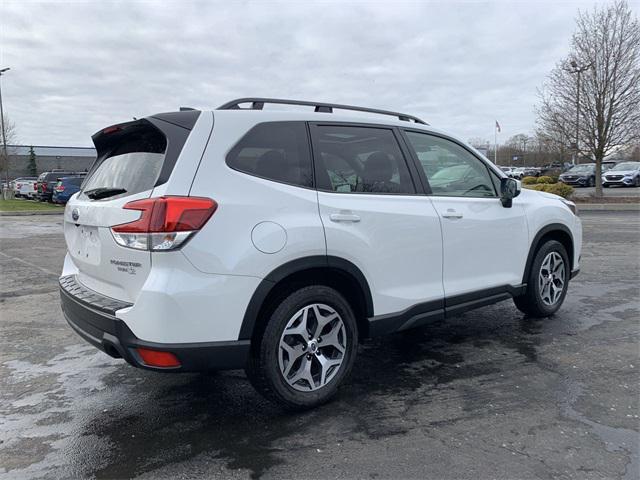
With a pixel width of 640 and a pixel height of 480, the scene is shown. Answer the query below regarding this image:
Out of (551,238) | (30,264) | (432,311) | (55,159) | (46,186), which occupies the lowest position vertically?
(30,264)

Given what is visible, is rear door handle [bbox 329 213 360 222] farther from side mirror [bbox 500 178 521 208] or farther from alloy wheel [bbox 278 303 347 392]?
side mirror [bbox 500 178 521 208]

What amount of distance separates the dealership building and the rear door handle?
67393 millimetres

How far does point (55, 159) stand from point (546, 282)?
7482 centimetres

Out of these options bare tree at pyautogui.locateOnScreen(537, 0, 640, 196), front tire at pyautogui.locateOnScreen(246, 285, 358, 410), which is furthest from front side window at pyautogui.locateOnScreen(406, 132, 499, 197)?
bare tree at pyautogui.locateOnScreen(537, 0, 640, 196)

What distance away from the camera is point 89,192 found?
3568mm

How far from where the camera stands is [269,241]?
3.00m

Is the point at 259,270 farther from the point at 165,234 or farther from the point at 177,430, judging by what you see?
the point at 177,430

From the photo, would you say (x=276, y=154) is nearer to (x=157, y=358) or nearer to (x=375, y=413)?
(x=157, y=358)

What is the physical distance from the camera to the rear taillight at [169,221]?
2.77 meters

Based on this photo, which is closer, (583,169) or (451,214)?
(451,214)

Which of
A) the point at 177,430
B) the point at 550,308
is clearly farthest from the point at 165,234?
the point at 550,308

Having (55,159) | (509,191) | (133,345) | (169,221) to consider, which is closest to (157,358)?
(133,345)

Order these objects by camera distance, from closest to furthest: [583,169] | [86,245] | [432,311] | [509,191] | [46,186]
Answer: [86,245], [432,311], [509,191], [46,186], [583,169]

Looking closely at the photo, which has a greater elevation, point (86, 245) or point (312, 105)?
point (312, 105)
